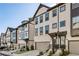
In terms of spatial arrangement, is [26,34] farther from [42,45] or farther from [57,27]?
[57,27]

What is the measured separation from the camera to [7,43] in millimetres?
3150

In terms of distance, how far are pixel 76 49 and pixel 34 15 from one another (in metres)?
0.93

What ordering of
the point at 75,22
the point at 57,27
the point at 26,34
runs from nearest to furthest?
the point at 75,22, the point at 57,27, the point at 26,34

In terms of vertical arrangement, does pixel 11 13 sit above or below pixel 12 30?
above

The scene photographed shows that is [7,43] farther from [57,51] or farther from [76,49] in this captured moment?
[76,49]

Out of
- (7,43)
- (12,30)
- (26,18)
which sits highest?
(26,18)

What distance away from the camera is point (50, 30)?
300 cm

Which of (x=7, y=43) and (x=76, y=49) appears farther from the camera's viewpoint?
(x=7, y=43)

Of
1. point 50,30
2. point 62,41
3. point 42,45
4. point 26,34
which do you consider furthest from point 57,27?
point 26,34

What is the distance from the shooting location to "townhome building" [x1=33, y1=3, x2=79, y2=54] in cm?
283

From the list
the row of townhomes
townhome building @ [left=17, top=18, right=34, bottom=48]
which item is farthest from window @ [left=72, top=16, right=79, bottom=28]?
townhome building @ [left=17, top=18, right=34, bottom=48]

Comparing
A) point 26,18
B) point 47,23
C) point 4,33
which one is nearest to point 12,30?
point 4,33

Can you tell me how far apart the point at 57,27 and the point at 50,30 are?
0.45ft

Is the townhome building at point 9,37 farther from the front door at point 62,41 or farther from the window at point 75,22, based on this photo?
the window at point 75,22
